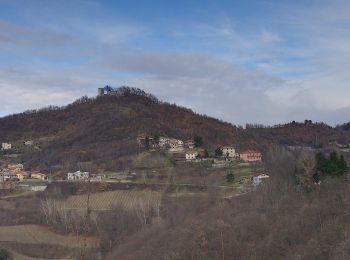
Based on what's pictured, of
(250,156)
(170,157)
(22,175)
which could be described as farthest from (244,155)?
(22,175)

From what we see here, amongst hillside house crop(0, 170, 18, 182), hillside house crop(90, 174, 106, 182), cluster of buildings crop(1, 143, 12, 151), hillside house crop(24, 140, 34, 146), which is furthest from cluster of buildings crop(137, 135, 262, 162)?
cluster of buildings crop(1, 143, 12, 151)

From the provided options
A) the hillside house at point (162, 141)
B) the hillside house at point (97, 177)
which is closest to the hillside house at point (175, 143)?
the hillside house at point (162, 141)

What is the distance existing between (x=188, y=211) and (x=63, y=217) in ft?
33.4

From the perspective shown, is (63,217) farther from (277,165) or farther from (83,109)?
(83,109)

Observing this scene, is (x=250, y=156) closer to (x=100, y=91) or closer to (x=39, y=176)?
(x=39, y=176)

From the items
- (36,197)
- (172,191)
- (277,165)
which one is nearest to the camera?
(277,165)

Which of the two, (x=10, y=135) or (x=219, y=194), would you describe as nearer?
(x=219, y=194)

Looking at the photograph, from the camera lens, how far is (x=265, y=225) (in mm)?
22922

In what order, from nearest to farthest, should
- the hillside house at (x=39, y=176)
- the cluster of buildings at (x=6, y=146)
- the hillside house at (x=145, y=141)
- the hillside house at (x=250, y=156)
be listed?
1. the hillside house at (x=39, y=176)
2. the hillside house at (x=250, y=156)
3. the hillside house at (x=145, y=141)
4. the cluster of buildings at (x=6, y=146)

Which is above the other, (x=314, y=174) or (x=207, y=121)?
(x=207, y=121)

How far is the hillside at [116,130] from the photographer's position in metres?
67.8

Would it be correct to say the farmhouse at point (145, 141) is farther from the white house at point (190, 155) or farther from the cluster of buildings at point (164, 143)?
the white house at point (190, 155)

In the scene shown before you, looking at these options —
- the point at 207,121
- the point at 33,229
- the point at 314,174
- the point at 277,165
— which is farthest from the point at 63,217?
the point at 207,121

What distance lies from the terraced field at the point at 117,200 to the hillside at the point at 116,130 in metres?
12.5
